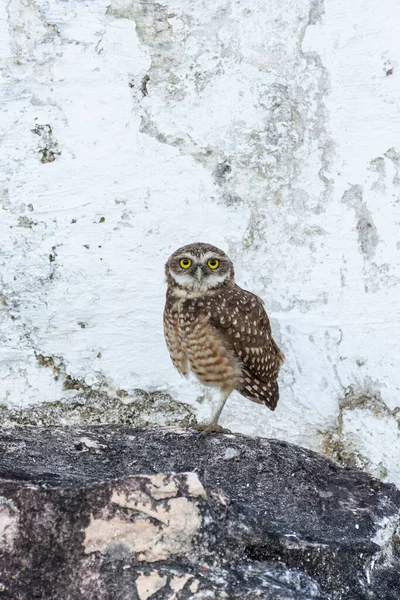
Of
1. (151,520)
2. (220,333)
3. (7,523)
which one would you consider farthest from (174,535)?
(220,333)

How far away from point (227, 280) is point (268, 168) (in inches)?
21.7

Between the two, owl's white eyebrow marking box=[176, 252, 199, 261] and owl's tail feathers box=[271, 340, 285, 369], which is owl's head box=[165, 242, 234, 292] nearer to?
owl's white eyebrow marking box=[176, 252, 199, 261]

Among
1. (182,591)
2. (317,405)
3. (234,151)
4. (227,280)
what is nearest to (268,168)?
(234,151)

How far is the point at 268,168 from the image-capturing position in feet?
12.7

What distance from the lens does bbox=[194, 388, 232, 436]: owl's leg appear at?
3.51 metres

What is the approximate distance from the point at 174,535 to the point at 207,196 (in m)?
1.95

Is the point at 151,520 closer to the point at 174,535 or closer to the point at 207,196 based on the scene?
the point at 174,535

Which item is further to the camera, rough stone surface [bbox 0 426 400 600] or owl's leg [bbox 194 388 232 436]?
owl's leg [bbox 194 388 232 436]

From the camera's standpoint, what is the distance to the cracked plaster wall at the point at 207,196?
12.4 ft

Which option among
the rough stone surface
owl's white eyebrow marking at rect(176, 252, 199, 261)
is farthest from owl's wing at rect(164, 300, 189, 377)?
the rough stone surface

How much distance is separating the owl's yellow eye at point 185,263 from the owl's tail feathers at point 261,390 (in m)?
0.53

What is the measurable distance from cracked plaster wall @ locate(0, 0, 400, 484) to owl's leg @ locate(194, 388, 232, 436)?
5.2 inches

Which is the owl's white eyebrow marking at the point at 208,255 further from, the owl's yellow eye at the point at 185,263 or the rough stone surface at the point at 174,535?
the rough stone surface at the point at 174,535


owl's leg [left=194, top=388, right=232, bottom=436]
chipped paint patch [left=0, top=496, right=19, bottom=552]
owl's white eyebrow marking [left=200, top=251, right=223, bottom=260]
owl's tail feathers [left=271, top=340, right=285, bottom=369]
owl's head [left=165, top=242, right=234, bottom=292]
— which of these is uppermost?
chipped paint patch [left=0, top=496, right=19, bottom=552]
